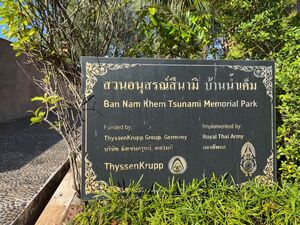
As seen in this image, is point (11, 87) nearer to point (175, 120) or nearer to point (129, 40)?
point (129, 40)

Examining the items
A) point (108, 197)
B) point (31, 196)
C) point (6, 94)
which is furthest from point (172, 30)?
point (6, 94)

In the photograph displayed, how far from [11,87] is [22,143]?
6748mm

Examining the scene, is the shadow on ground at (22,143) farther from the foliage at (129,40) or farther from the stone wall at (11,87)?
the foliage at (129,40)

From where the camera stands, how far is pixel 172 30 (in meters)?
3.56

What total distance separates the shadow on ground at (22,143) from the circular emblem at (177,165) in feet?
11.4

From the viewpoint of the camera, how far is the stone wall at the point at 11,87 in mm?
13172

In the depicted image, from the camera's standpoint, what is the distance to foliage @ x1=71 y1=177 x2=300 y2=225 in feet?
8.86

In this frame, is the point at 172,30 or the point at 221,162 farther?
the point at 172,30

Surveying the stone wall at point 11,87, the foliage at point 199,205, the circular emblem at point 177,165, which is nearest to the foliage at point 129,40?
the foliage at point 199,205

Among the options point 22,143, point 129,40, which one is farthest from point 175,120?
point 22,143

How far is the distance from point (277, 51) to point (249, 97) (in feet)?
3.88

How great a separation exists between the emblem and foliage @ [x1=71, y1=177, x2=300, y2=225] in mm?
125

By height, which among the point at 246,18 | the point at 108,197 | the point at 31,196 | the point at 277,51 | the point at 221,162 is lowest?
the point at 31,196

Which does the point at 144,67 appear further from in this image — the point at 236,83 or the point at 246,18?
the point at 246,18
